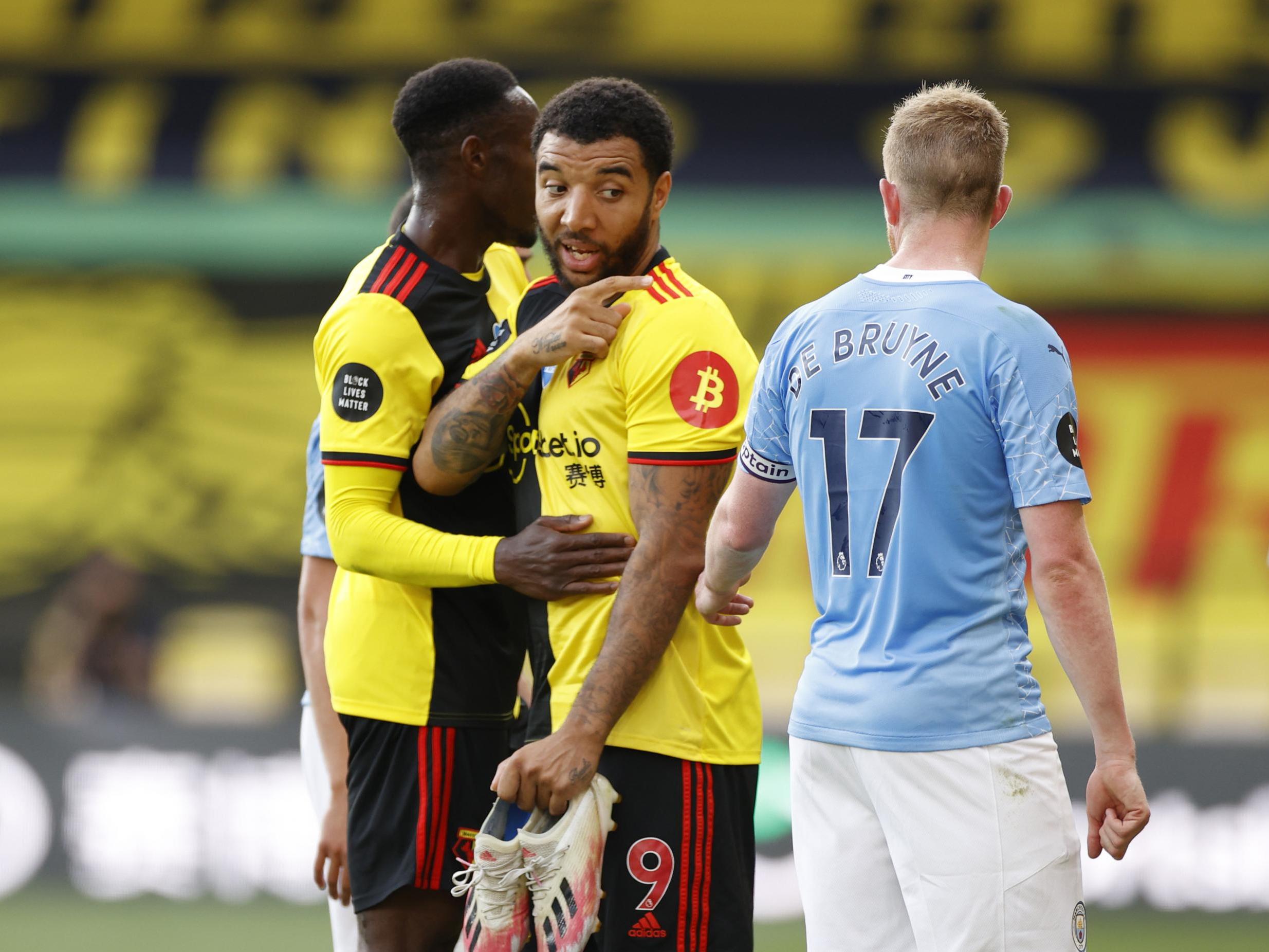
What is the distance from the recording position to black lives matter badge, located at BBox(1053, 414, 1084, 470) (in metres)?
2.23

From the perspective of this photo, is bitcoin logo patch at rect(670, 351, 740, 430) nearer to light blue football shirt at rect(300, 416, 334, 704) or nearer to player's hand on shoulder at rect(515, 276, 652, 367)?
player's hand on shoulder at rect(515, 276, 652, 367)

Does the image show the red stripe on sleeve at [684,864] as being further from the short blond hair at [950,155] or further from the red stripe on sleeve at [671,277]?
the short blond hair at [950,155]

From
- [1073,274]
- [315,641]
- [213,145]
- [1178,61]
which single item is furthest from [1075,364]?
[315,641]

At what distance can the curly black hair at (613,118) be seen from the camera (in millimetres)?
2598

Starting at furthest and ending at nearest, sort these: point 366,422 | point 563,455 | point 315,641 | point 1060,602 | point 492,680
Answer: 1. point 315,641
2. point 492,680
3. point 366,422
4. point 563,455
5. point 1060,602

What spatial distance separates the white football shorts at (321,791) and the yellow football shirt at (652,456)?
3.53 feet

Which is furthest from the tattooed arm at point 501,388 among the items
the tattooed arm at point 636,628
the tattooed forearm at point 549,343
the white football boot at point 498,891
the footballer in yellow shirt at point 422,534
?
the white football boot at point 498,891

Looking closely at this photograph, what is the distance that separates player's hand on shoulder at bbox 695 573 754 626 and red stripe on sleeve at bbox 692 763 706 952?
10.1 inches

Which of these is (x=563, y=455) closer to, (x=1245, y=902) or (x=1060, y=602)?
(x=1060, y=602)

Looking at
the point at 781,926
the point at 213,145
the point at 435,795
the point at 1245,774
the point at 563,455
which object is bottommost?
the point at 781,926

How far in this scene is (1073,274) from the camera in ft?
27.3

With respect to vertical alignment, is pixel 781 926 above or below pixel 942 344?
below

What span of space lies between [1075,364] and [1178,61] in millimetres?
1701

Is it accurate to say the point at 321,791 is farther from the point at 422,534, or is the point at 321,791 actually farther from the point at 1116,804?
the point at 1116,804
